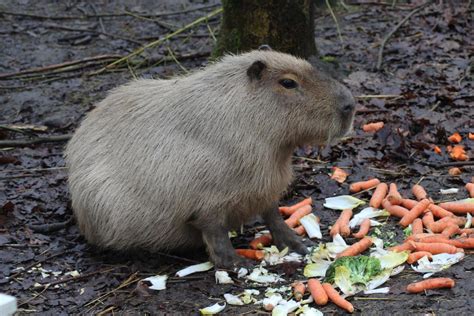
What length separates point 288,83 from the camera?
15.3 ft

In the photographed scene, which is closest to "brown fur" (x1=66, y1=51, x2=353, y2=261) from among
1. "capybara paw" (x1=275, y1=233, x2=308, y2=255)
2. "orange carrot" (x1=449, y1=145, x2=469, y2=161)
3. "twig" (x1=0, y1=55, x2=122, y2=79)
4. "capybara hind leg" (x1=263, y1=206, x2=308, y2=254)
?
"capybara hind leg" (x1=263, y1=206, x2=308, y2=254)

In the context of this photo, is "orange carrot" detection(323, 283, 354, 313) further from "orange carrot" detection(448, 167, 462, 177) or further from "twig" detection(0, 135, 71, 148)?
"twig" detection(0, 135, 71, 148)

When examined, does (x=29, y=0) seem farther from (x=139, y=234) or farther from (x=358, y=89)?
(x=139, y=234)

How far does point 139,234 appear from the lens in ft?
15.9

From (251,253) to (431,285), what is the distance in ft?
3.91

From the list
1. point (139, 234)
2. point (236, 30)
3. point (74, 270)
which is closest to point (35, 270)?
point (74, 270)

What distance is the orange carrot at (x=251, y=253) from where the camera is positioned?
15.8 feet

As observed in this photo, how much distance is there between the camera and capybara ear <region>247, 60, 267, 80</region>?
463cm

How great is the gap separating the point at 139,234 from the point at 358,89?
11.0 ft

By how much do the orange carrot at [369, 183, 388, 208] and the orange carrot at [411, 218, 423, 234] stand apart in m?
0.40

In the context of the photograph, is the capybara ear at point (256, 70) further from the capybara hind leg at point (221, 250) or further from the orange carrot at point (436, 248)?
the orange carrot at point (436, 248)

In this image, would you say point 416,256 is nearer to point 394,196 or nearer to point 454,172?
point 394,196

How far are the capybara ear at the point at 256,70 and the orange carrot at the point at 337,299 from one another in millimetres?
1289

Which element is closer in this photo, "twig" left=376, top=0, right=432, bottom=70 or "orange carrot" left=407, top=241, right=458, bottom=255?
"orange carrot" left=407, top=241, right=458, bottom=255
